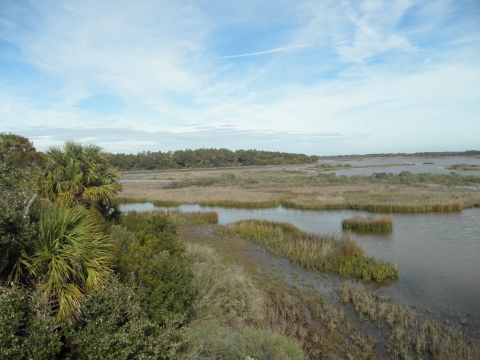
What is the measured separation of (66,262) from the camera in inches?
219

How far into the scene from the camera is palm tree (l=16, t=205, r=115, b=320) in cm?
535

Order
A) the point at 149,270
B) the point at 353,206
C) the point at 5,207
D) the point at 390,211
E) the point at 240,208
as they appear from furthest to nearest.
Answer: the point at 240,208 < the point at 353,206 < the point at 390,211 < the point at 149,270 < the point at 5,207

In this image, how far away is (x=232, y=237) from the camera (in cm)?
1992

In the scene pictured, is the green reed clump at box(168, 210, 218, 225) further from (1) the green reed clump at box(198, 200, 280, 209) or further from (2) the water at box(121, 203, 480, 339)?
(1) the green reed clump at box(198, 200, 280, 209)

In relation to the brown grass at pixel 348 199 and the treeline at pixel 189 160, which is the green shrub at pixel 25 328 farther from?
the treeline at pixel 189 160

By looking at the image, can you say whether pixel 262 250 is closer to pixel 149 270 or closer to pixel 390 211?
pixel 149 270

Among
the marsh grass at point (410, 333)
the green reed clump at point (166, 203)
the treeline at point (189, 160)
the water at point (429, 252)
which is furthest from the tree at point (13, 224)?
the treeline at point (189, 160)

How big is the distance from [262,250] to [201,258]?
546cm

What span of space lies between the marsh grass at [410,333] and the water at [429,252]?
83 centimetres

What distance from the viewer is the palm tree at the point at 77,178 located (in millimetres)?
12117

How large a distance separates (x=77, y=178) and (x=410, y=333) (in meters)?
11.7

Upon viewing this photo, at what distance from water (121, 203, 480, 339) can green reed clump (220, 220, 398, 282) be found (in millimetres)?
993

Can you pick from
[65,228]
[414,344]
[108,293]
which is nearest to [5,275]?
[65,228]

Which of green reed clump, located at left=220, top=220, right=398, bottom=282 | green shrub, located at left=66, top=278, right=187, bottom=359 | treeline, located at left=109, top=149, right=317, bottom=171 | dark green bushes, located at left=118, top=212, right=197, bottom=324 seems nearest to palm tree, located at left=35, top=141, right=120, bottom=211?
dark green bushes, located at left=118, top=212, right=197, bottom=324
